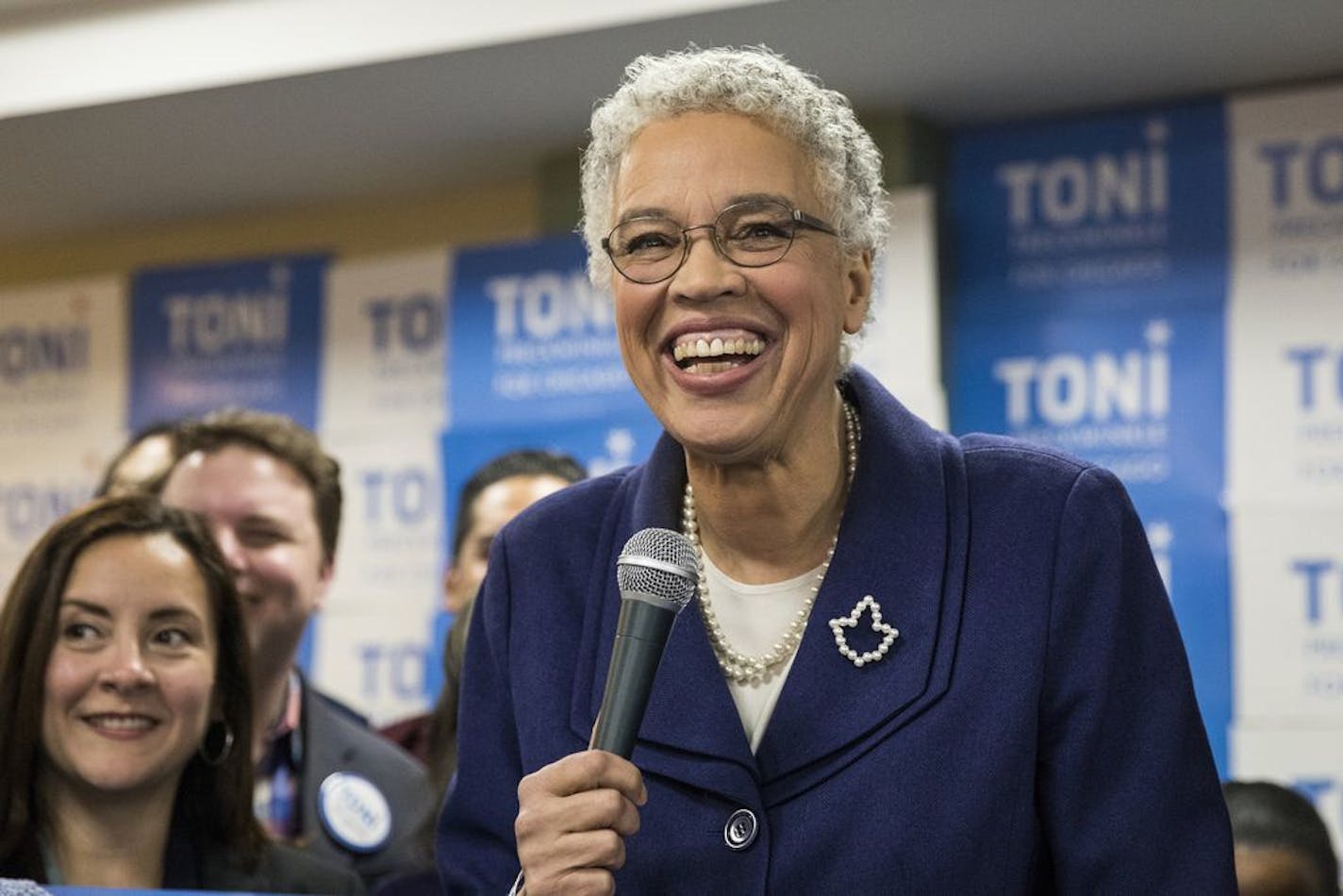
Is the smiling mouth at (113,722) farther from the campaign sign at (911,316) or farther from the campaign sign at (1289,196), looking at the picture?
the campaign sign at (1289,196)

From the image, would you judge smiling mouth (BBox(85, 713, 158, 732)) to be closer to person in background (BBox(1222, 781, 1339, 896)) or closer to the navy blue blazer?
the navy blue blazer

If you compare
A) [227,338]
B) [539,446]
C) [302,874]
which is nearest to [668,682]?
[302,874]

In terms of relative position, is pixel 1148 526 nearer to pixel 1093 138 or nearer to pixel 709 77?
pixel 1093 138

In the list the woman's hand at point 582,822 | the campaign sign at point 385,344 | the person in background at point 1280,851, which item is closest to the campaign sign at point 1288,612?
the person in background at point 1280,851

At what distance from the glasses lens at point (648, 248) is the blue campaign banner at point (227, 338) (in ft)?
17.2

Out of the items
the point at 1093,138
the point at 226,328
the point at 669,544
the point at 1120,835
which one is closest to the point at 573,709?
the point at 669,544

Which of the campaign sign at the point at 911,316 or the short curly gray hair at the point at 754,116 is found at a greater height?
the campaign sign at the point at 911,316

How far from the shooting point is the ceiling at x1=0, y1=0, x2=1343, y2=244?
18.0 ft

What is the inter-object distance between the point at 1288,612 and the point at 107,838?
11.8ft

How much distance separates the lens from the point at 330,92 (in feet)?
20.4

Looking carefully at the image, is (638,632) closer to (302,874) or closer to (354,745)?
(302,874)

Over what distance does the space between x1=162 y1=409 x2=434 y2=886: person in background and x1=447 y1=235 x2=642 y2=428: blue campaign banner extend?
87.7 inches

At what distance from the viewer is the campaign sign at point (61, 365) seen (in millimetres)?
7535

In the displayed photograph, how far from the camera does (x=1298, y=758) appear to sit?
216 inches
